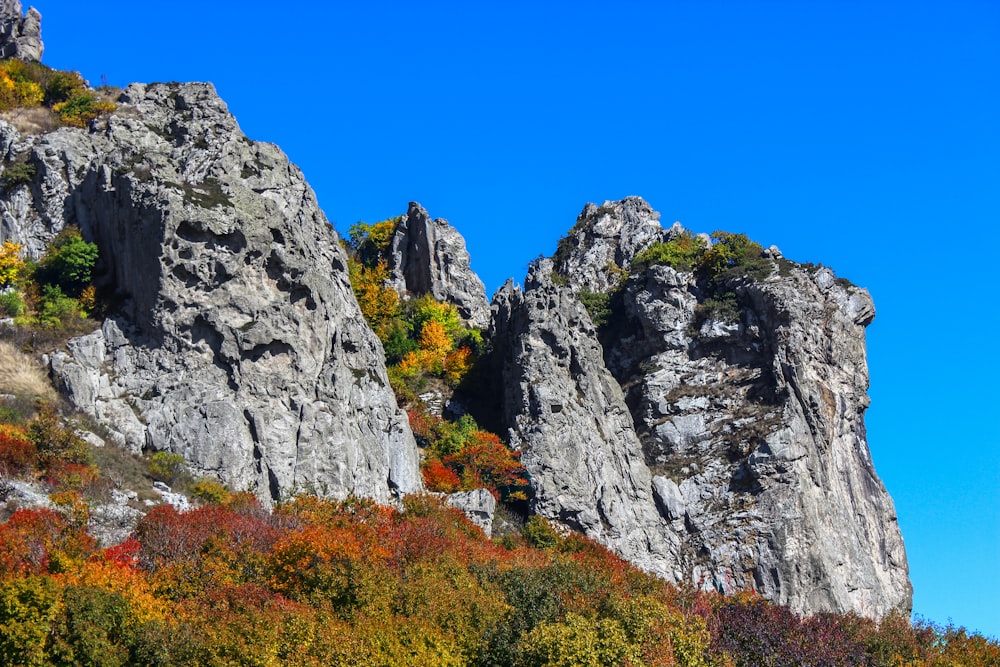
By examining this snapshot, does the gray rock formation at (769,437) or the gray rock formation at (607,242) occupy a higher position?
the gray rock formation at (607,242)

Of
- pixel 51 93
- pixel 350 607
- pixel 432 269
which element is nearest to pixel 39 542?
pixel 350 607

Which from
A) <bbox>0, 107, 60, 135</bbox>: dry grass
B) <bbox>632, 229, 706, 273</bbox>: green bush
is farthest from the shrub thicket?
<bbox>632, 229, 706, 273</bbox>: green bush

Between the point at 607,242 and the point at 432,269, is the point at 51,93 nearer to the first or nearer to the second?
the point at 432,269

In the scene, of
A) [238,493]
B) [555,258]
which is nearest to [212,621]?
[238,493]

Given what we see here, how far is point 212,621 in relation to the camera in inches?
1276

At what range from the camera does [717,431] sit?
6000cm

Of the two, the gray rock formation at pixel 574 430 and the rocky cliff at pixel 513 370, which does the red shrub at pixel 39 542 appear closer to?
the rocky cliff at pixel 513 370

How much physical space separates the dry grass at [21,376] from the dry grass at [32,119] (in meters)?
19.4

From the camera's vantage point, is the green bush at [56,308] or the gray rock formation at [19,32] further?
the gray rock formation at [19,32]

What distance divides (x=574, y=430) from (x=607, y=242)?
18.7 meters

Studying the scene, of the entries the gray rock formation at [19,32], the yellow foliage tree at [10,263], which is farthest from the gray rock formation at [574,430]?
the gray rock formation at [19,32]

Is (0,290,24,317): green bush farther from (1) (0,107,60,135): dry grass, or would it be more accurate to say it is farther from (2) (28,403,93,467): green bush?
(1) (0,107,60,135): dry grass

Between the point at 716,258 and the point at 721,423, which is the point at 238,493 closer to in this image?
the point at 721,423

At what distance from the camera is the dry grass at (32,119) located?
62.2 meters
